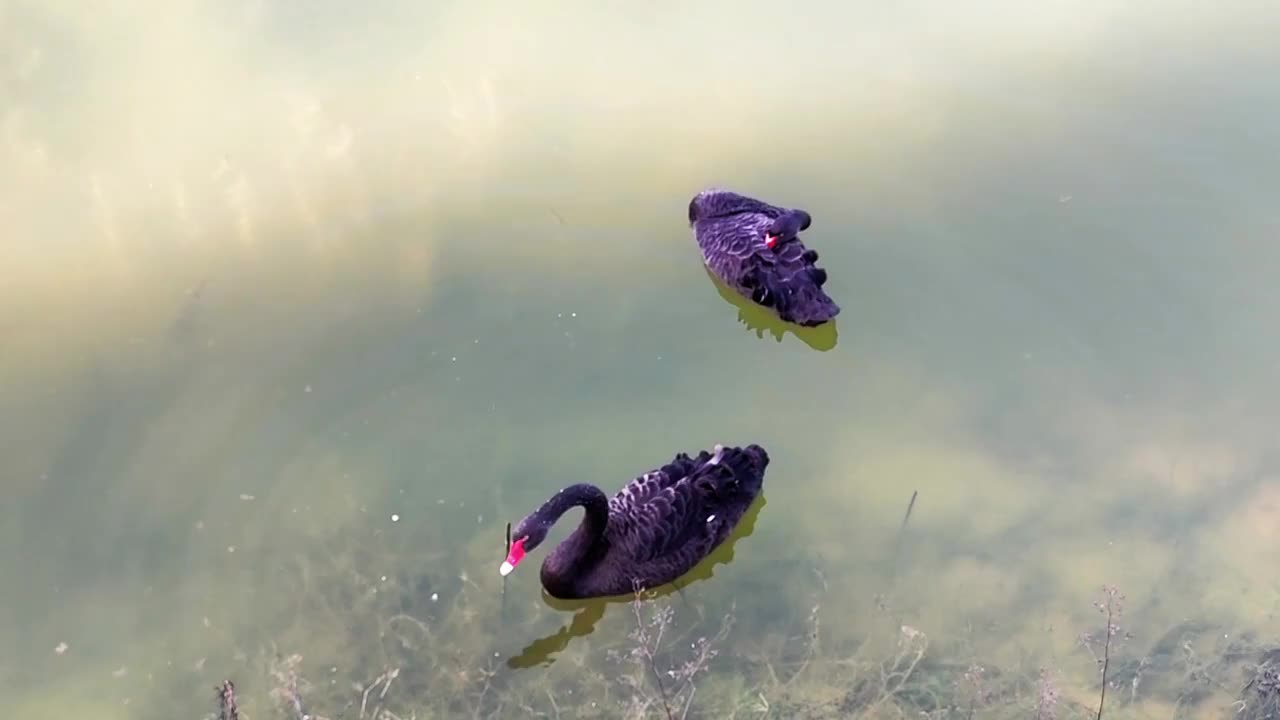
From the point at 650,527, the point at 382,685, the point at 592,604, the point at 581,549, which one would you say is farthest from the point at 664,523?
the point at 382,685

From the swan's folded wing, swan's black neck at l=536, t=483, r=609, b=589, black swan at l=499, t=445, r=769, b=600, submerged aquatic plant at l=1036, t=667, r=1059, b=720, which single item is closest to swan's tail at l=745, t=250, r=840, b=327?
black swan at l=499, t=445, r=769, b=600

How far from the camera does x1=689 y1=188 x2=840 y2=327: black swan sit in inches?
201

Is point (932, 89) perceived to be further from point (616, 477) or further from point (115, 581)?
point (115, 581)

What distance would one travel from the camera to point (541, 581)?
13.7ft

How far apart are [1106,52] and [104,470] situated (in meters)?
6.43

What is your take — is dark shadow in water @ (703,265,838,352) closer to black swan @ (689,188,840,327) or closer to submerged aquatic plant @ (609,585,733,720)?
black swan @ (689,188,840,327)

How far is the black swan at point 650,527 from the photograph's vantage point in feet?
13.3

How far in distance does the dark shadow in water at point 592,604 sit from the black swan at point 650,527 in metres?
0.06

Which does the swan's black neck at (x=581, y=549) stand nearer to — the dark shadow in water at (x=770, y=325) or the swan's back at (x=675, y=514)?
the swan's back at (x=675, y=514)

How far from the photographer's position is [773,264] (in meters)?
5.16

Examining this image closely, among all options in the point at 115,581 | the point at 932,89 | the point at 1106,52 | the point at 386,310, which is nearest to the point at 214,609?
the point at 115,581

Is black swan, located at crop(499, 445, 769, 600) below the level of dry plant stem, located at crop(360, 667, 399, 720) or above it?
above

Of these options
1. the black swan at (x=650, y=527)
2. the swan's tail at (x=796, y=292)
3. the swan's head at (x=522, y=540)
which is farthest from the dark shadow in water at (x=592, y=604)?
the swan's tail at (x=796, y=292)

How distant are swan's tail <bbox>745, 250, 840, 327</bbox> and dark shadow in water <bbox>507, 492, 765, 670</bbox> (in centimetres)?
107
